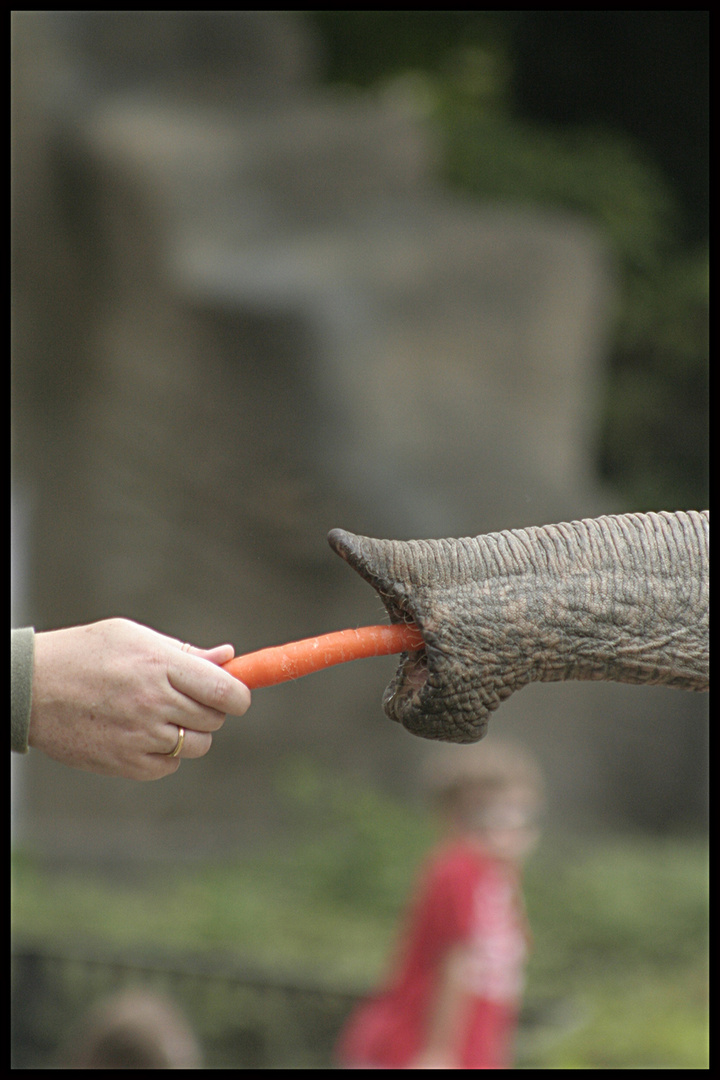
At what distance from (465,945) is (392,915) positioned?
8.54ft

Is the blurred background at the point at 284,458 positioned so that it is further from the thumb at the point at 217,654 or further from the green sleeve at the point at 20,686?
the green sleeve at the point at 20,686

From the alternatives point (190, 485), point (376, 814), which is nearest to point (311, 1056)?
point (376, 814)

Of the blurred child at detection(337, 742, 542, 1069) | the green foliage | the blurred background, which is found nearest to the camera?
the blurred child at detection(337, 742, 542, 1069)

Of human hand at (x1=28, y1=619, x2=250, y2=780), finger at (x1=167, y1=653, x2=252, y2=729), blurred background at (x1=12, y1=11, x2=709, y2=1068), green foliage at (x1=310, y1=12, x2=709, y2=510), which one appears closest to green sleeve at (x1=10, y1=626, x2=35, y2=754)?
human hand at (x1=28, y1=619, x2=250, y2=780)

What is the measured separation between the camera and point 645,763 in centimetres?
669

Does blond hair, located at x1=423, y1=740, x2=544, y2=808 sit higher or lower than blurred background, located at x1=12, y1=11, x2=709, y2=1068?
lower

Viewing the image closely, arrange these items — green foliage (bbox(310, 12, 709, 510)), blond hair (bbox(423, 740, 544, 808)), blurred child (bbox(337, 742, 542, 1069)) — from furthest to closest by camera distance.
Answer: green foliage (bbox(310, 12, 709, 510)) < blond hair (bbox(423, 740, 544, 808)) < blurred child (bbox(337, 742, 542, 1069))

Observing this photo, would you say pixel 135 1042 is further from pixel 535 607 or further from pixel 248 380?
pixel 248 380

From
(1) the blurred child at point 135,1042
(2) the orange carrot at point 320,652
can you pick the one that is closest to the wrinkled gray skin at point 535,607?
(2) the orange carrot at point 320,652

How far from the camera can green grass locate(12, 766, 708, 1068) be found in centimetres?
468

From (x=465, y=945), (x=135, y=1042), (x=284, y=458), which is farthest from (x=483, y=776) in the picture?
(x=284, y=458)

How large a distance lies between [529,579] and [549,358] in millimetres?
5160

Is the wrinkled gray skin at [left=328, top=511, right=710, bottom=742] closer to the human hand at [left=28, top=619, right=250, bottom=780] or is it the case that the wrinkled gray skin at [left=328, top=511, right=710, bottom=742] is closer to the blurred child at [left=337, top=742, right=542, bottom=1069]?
the human hand at [left=28, top=619, right=250, bottom=780]

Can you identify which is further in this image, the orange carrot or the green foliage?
the green foliage
